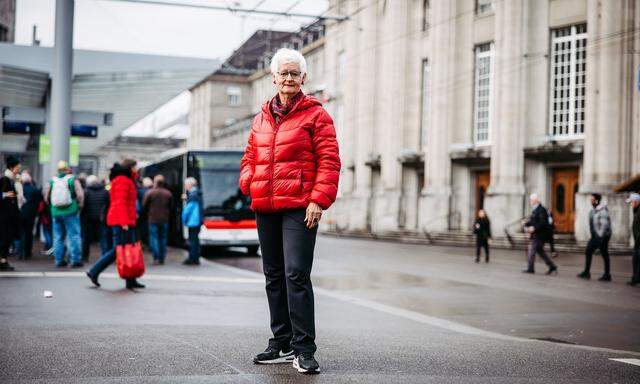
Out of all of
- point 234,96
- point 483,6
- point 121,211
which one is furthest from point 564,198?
point 234,96

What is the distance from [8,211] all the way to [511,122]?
93.3ft

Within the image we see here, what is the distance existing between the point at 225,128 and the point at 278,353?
98055 mm

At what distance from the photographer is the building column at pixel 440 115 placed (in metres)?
45.7

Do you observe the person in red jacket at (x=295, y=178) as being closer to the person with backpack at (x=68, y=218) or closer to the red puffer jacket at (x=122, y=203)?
the red puffer jacket at (x=122, y=203)

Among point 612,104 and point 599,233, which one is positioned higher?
point 612,104

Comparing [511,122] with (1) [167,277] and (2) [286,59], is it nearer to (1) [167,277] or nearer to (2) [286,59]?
(1) [167,277]

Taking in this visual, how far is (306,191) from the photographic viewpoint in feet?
20.2

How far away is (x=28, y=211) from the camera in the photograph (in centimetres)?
2034

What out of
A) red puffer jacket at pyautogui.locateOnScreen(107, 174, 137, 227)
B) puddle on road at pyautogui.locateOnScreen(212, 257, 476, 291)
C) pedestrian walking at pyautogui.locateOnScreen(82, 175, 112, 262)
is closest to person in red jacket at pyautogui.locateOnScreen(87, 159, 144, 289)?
red puffer jacket at pyautogui.locateOnScreen(107, 174, 137, 227)

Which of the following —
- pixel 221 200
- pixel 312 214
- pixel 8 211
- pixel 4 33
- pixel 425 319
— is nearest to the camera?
pixel 312 214

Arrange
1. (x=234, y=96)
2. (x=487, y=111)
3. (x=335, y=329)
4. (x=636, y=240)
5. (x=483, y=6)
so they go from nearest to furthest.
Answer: (x=335, y=329) < (x=636, y=240) < (x=487, y=111) < (x=483, y=6) < (x=234, y=96)

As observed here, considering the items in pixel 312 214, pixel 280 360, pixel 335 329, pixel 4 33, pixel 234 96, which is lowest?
pixel 335 329

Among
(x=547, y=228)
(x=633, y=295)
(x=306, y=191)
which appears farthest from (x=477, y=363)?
(x=547, y=228)

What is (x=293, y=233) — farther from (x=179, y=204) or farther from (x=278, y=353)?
(x=179, y=204)
